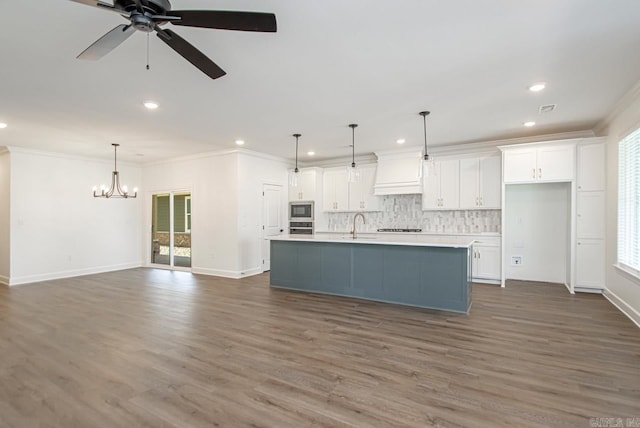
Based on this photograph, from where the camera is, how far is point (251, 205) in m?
7.12

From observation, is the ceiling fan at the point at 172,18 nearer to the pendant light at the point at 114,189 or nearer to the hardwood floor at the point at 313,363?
the hardwood floor at the point at 313,363

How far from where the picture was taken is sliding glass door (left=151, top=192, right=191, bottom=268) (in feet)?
25.5

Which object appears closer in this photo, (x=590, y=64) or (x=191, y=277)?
(x=590, y=64)

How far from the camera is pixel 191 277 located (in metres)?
6.83

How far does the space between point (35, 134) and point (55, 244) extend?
8.62ft

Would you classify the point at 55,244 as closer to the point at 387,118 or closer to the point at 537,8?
the point at 387,118

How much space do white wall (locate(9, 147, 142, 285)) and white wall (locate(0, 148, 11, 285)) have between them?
0.11 metres

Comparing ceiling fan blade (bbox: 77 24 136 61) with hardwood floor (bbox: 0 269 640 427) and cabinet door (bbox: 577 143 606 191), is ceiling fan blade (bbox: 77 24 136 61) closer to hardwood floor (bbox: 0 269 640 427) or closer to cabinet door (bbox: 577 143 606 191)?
hardwood floor (bbox: 0 269 640 427)

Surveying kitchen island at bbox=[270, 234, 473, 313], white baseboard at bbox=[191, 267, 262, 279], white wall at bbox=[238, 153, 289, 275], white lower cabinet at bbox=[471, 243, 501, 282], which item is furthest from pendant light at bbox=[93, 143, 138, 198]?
white lower cabinet at bbox=[471, 243, 501, 282]

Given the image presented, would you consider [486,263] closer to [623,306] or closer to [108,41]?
→ [623,306]

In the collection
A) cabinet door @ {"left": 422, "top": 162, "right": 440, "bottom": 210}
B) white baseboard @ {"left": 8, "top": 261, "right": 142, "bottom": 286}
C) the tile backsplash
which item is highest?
cabinet door @ {"left": 422, "top": 162, "right": 440, "bottom": 210}

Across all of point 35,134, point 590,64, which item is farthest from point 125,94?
point 590,64

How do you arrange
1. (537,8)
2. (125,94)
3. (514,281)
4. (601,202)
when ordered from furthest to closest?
(514,281)
(601,202)
(125,94)
(537,8)

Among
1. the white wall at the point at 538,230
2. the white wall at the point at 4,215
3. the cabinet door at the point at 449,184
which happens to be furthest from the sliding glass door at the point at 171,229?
the white wall at the point at 538,230
